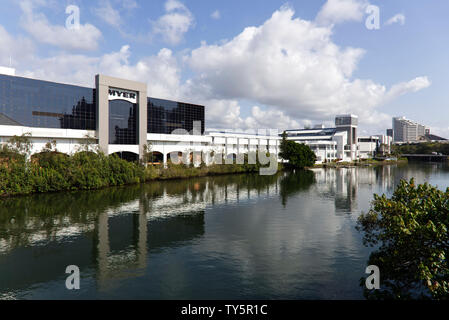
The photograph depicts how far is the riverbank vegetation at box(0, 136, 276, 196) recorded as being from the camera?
3572 cm

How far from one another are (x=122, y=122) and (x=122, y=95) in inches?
196

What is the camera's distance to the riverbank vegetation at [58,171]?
35719 mm

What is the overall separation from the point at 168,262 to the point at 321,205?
2172 cm

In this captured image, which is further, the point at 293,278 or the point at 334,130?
the point at 334,130

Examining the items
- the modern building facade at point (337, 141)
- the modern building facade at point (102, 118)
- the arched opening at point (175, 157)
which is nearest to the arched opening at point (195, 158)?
the modern building facade at point (102, 118)

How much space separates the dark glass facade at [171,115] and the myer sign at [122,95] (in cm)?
362

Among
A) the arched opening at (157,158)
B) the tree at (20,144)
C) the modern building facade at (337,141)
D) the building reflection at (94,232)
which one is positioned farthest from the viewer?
the modern building facade at (337,141)

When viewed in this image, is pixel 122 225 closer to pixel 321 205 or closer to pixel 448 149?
pixel 321 205

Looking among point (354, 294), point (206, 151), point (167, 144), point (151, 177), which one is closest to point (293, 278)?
point (354, 294)

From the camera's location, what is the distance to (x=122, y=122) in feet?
177

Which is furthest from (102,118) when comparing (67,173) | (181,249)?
(181,249)

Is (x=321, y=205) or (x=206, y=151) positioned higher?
(x=206, y=151)

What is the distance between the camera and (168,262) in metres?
16.3

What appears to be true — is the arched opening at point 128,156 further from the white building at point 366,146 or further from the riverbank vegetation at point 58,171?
the white building at point 366,146
